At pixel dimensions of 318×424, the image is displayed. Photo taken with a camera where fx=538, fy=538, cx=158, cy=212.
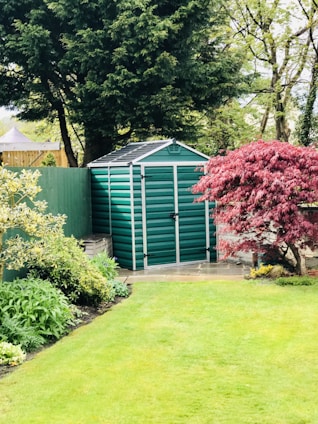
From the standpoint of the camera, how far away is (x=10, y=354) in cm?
539

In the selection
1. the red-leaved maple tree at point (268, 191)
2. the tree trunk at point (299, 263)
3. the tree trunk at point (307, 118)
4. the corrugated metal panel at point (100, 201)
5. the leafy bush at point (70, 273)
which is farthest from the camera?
the tree trunk at point (307, 118)

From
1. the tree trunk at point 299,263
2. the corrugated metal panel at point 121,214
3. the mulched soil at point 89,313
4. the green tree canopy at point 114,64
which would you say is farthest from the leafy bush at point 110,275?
the green tree canopy at point 114,64

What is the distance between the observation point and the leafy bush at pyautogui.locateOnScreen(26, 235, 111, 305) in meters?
7.42

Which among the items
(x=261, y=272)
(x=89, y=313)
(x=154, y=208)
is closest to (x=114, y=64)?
(x=154, y=208)

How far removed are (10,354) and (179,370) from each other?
1.72 meters

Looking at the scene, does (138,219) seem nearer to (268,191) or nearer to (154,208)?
(154,208)

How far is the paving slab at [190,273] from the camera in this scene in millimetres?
9658

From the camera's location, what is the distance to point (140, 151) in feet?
37.9

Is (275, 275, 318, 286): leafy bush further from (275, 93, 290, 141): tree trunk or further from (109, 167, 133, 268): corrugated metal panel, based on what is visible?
(275, 93, 290, 141): tree trunk

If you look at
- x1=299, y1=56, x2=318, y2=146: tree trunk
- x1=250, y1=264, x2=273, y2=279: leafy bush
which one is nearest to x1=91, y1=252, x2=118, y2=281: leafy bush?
x1=250, y1=264, x2=273, y2=279: leafy bush

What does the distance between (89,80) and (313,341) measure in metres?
10.9

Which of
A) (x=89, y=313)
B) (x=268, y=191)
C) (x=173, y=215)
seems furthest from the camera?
(x=173, y=215)

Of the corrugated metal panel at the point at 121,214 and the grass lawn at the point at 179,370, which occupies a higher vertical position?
the corrugated metal panel at the point at 121,214

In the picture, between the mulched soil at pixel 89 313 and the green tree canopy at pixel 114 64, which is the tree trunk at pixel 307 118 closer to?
the green tree canopy at pixel 114 64
